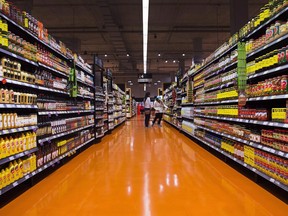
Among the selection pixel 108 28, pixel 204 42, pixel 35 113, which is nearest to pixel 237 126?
pixel 35 113

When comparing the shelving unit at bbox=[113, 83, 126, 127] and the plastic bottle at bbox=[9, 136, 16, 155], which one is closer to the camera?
the plastic bottle at bbox=[9, 136, 16, 155]

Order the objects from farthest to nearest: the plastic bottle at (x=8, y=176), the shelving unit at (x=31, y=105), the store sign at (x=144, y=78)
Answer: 1. the store sign at (x=144, y=78)
2. the shelving unit at (x=31, y=105)
3. the plastic bottle at (x=8, y=176)

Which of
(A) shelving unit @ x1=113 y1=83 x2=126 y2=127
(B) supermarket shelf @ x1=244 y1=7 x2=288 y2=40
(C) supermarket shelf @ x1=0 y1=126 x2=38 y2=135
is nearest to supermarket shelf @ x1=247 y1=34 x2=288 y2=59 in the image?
(B) supermarket shelf @ x1=244 y1=7 x2=288 y2=40

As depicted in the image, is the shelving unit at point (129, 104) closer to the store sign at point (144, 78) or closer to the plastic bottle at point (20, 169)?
the store sign at point (144, 78)

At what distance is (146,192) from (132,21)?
11265mm

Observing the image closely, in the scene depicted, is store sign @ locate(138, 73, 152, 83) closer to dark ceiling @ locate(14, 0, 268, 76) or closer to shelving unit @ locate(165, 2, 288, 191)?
dark ceiling @ locate(14, 0, 268, 76)

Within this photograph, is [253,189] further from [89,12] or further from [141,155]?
[89,12]

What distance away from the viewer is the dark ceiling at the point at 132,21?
11180 mm

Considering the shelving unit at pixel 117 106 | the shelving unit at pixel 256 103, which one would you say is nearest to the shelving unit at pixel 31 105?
the shelving unit at pixel 256 103

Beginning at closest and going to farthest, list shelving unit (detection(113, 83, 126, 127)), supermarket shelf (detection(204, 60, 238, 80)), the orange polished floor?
the orange polished floor < supermarket shelf (detection(204, 60, 238, 80)) < shelving unit (detection(113, 83, 126, 127))

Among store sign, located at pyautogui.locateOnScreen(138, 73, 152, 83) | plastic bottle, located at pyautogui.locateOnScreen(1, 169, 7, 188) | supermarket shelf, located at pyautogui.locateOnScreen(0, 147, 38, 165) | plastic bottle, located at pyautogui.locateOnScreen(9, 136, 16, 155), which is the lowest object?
plastic bottle, located at pyautogui.locateOnScreen(1, 169, 7, 188)

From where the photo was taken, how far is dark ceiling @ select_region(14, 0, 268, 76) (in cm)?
1118

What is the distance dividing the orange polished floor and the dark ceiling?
7.52m

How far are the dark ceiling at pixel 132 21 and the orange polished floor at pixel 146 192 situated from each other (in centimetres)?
752
